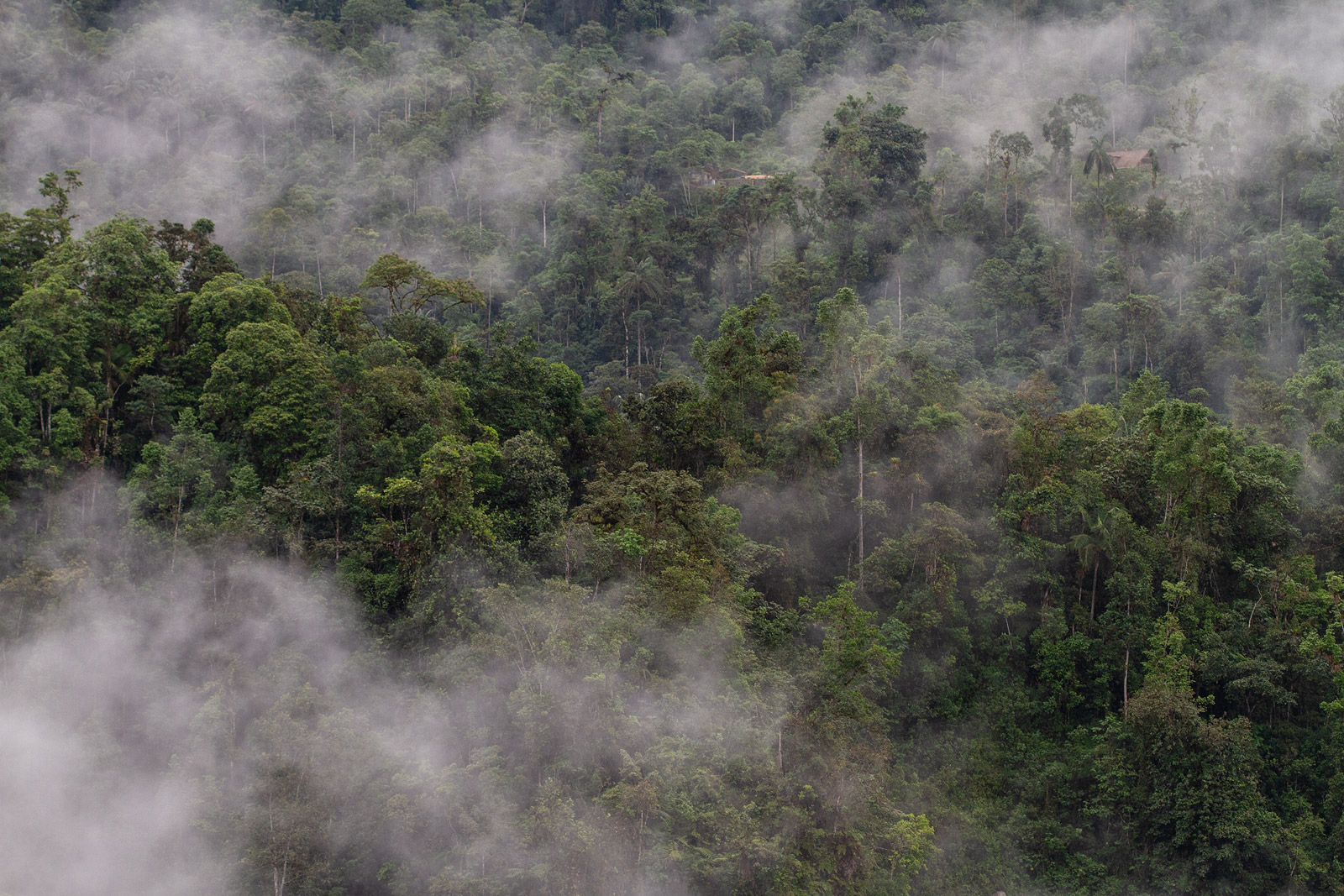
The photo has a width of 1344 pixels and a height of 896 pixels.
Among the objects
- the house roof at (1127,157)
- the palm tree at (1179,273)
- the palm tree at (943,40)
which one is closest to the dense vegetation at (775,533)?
the palm tree at (1179,273)

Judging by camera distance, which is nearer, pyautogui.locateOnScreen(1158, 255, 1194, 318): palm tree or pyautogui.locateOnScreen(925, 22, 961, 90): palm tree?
pyautogui.locateOnScreen(1158, 255, 1194, 318): palm tree

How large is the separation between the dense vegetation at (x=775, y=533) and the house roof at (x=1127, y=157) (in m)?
3.53

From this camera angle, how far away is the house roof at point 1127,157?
41656 millimetres

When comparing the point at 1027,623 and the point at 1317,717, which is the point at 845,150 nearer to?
the point at 1027,623

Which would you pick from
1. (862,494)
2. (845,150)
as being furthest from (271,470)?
(845,150)

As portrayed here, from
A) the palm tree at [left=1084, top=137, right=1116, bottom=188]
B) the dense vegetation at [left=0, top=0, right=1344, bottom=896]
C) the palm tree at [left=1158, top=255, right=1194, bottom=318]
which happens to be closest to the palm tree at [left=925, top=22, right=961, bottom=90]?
the dense vegetation at [left=0, top=0, right=1344, bottom=896]

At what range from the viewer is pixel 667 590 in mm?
19297

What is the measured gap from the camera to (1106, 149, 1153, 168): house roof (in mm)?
41656

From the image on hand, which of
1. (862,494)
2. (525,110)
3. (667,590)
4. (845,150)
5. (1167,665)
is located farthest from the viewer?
(525,110)

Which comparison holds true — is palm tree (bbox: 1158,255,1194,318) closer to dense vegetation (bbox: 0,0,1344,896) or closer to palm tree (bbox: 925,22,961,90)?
dense vegetation (bbox: 0,0,1344,896)

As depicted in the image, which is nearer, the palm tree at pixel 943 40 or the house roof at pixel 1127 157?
the house roof at pixel 1127 157

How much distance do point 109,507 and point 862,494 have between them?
14.3 m

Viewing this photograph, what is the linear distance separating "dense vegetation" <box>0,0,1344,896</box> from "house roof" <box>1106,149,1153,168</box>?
353 cm

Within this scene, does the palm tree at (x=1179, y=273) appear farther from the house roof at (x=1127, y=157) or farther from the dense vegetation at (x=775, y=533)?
the house roof at (x=1127, y=157)
